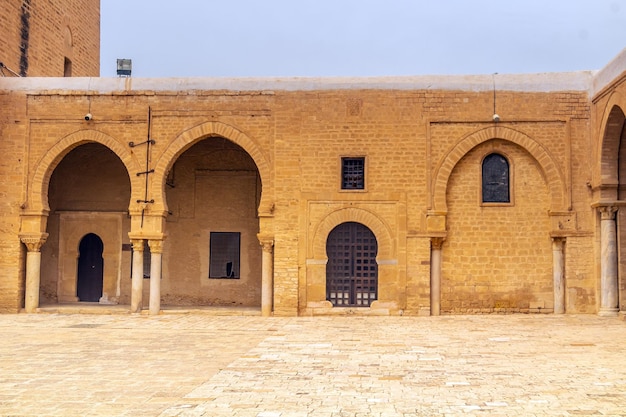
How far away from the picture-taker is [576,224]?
15227mm

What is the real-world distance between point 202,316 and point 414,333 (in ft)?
17.8

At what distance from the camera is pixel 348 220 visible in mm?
15562

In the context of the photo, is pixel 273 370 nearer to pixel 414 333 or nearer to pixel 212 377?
pixel 212 377

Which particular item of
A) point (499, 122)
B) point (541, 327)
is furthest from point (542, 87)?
point (541, 327)

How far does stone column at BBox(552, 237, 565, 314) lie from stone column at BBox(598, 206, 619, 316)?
0.81 metres

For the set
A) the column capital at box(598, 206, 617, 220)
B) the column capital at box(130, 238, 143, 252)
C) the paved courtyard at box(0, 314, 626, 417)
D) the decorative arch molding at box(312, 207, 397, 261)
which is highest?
the column capital at box(598, 206, 617, 220)

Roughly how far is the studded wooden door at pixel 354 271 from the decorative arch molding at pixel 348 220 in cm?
17

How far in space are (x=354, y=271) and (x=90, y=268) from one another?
297 inches

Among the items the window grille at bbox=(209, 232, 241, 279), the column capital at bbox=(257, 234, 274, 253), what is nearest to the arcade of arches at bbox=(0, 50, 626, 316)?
the column capital at bbox=(257, 234, 274, 253)

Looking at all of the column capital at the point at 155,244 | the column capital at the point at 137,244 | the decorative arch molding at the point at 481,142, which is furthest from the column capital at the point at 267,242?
the decorative arch molding at the point at 481,142

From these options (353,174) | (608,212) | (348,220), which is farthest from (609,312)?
(353,174)

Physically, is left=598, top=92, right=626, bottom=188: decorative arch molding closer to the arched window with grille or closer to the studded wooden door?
the arched window with grille

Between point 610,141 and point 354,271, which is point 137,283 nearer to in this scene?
point 354,271

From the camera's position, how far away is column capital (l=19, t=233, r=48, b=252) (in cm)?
1602
